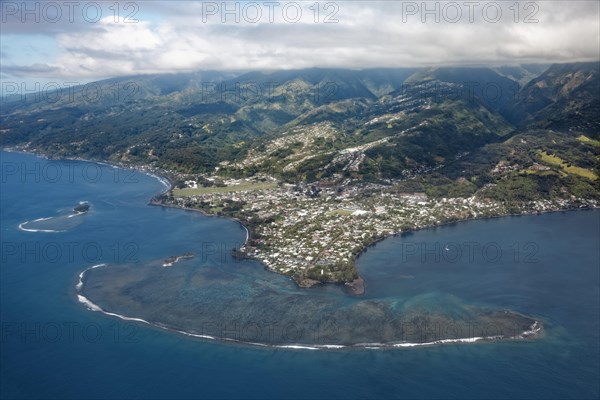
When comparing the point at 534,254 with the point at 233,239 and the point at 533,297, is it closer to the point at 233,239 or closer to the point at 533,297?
the point at 533,297

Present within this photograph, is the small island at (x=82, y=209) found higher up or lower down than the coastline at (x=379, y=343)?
higher up

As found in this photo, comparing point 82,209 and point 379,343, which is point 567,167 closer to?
point 379,343

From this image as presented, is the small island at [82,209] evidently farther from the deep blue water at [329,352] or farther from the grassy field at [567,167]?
the grassy field at [567,167]

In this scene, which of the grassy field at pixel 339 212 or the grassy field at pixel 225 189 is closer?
the grassy field at pixel 339 212

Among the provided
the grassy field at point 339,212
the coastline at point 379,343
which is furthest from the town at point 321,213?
the coastline at point 379,343

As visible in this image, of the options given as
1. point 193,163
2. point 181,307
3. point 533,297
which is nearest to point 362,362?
point 181,307

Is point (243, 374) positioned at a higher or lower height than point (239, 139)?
lower

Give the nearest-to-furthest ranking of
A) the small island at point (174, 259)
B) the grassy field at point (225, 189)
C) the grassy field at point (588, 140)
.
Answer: the small island at point (174, 259), the grassy field at point (225, 189), the grassy field at point (588, 140)
